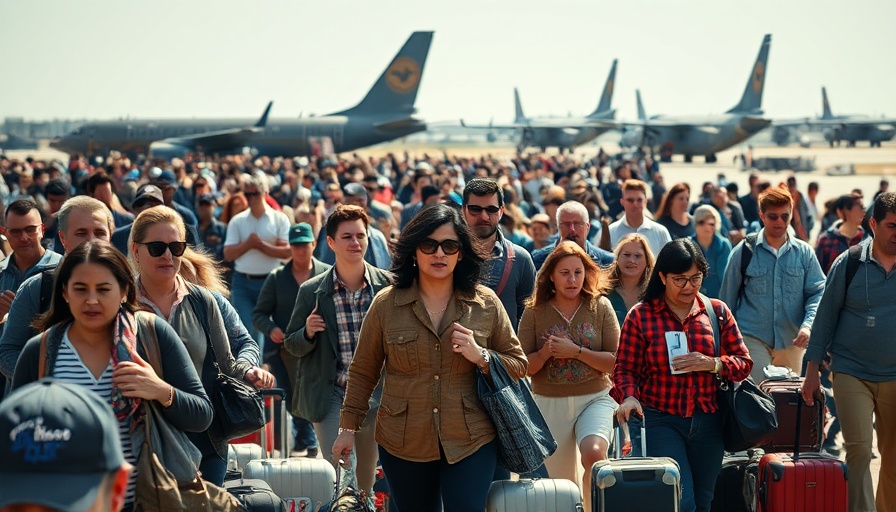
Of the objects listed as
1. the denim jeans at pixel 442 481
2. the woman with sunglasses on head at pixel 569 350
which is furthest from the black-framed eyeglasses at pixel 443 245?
the woman with sunglasses on head at pixel 569 350

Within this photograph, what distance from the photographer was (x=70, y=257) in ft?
13.5

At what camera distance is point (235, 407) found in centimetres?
480

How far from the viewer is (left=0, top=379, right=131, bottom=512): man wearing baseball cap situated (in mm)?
2344

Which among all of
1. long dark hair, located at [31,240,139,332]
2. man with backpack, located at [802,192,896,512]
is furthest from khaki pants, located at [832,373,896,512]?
long dark hair, located at [31,240,139,332]

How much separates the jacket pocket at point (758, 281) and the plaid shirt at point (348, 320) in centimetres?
280

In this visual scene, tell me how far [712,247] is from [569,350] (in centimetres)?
360

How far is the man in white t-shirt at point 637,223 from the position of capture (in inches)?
366

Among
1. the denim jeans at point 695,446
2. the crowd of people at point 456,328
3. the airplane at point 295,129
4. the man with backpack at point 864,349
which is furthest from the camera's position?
the airplane at point 295,129

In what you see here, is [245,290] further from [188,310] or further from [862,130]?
[862,130]

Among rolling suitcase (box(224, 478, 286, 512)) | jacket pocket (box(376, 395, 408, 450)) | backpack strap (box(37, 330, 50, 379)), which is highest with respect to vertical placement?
backpack strap (box(37, 330, 50, 379))

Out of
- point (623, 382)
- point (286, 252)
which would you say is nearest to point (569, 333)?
point (623, 382)

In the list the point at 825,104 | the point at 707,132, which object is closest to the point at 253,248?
the point at 707,132

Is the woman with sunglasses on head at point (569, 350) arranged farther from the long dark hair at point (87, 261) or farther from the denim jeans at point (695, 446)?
the long dark hair at point (87, 261)

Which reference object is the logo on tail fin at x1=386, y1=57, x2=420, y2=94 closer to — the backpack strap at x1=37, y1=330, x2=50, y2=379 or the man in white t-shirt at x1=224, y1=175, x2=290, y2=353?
the man in white t-shirt at x1=224, y1=175, x2=290, y2=353
